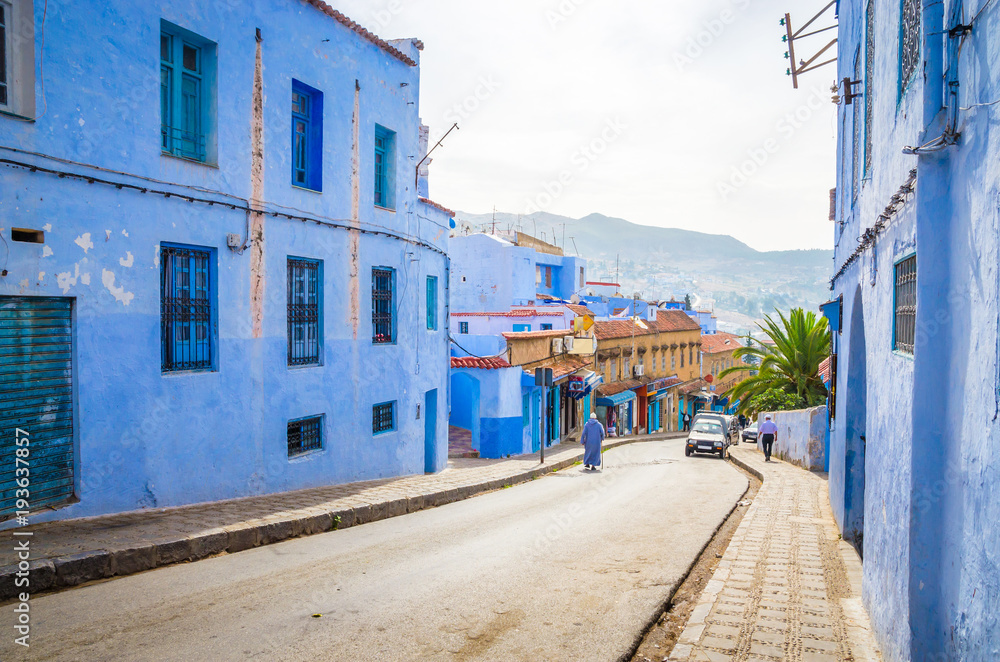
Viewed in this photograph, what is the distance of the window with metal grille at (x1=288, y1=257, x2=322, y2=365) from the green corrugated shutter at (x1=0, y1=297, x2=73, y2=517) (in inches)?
166

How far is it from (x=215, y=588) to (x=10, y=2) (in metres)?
6.75

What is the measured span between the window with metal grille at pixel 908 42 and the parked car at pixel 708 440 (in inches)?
859

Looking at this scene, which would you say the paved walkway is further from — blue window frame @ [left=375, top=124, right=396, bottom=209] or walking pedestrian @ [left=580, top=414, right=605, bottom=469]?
blue window frame @ [left=375, top=124, right=396, bottom=209]

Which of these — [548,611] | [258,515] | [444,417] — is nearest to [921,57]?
[548,611]

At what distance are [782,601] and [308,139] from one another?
35.2ft

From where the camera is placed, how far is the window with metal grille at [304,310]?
40.8 ft

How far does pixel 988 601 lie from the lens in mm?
3389

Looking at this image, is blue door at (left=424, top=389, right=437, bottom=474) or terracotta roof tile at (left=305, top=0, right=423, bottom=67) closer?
terracotta roof tile at (left=305, top=0, right=423, bottom=67)

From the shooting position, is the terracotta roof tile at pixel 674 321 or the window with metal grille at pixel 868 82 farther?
the terracotta roof tile at pixel 674 321

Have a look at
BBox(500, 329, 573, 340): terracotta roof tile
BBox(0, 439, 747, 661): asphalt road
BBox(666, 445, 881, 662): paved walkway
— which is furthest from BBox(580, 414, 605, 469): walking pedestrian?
BBox(0, 439, 747, 661): asphalt road

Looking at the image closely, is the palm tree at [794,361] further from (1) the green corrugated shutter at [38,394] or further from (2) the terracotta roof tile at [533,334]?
(1) the green corrugated shutter at [38,394]

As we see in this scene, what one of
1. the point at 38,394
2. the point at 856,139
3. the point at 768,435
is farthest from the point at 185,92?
the point at 768,435

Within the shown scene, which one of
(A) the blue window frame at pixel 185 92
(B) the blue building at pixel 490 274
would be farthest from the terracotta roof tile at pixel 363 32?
(B) the blue building at pixel 490 274

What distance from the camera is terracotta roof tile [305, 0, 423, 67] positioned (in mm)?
12789
